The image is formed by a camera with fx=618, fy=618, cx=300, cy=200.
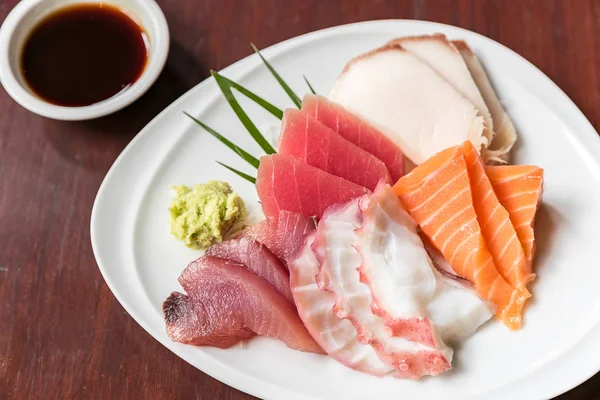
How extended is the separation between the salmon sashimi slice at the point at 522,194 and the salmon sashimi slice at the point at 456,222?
0.13m

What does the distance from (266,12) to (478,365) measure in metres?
1.79

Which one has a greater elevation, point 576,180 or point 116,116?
point 576,180

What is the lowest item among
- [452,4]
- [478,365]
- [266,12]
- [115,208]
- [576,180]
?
[115,208]

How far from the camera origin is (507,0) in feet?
9.05

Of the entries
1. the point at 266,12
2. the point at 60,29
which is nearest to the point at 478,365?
the point at 266,12

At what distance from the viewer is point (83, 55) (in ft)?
8.52

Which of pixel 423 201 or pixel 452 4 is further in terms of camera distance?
pixel 452 4

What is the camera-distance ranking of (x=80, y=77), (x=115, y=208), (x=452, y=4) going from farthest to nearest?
(x=452, y=4) < (x=80, y=77) < (x=115, y=208)

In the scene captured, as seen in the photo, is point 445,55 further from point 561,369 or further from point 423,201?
point 561,369

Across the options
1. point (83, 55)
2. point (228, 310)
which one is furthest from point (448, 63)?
point (83, 55)

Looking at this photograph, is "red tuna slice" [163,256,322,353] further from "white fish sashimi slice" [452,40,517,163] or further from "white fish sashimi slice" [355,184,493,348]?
"white fish sashimi slice" [452,40,517,163]

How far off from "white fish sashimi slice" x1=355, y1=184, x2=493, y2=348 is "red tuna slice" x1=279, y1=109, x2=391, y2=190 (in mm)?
203

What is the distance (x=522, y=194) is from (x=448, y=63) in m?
0.65

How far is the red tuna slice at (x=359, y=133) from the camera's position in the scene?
225 cm
